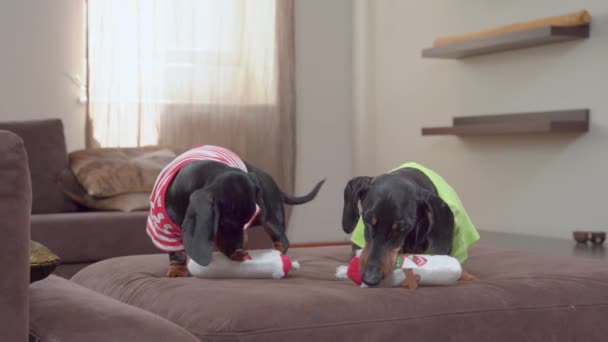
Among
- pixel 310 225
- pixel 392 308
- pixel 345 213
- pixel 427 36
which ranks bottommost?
pixel 310 225

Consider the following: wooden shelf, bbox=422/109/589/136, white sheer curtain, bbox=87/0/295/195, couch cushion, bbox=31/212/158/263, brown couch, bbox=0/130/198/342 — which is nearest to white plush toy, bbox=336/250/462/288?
brown couch, bbox=0/130/198/342

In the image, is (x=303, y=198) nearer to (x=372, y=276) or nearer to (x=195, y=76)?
Result: (x=372, y=276)

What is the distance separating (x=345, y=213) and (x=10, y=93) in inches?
130

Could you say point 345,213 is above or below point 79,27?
below

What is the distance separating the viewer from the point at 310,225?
5953mm

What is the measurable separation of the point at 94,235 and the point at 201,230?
1627 mm

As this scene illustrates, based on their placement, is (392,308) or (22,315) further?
(392,308)

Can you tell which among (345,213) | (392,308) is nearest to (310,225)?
(345,213)

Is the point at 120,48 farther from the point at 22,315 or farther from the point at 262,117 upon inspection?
the point at 22,315

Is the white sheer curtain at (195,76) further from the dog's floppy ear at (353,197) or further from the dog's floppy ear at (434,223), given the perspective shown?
the dog's floppy ear at (434,223)

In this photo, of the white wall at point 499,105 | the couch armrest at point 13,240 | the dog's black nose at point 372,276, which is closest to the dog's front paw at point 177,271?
the dog's black nose at point 372,276

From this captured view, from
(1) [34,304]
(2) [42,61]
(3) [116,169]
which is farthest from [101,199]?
(1) [34,304]

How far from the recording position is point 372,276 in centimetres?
192

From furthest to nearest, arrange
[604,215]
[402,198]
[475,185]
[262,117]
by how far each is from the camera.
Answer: [262,117] < [475,185] < [604,215] < [402,198]
